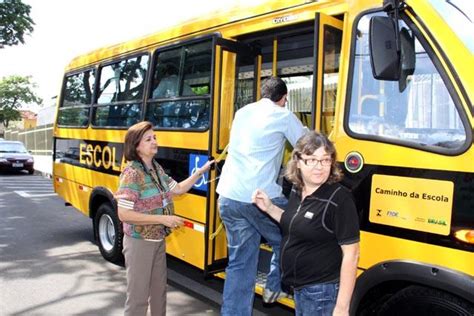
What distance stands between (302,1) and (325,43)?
0.49 meters

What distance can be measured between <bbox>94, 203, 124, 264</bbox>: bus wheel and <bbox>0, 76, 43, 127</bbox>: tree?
64119 millimetres

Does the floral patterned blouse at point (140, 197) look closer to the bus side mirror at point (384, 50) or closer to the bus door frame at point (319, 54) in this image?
the bus door frame at point (319, 54)

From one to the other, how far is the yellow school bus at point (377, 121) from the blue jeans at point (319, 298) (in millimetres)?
623

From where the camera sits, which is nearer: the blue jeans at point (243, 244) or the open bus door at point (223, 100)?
the blue jeans at point (243, 244)

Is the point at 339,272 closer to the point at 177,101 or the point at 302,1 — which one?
the point at 302,1

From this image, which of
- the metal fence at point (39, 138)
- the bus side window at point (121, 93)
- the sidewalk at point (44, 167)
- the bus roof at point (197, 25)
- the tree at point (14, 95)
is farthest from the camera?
the tree at point (14, 95)

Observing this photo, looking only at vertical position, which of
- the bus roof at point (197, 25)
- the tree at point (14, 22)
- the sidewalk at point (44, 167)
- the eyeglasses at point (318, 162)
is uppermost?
the tree at point (14, 22)

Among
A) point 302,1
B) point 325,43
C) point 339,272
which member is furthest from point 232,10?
point 339,272

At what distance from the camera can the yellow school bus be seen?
275 cm

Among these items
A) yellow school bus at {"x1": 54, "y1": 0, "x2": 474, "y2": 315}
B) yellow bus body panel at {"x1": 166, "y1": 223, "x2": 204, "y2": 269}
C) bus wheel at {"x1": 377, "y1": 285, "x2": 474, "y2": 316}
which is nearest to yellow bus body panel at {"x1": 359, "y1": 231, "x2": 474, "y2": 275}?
yellow school bus at {"x1": 54, "y1": 0, "x2": 474, "y2": 315}

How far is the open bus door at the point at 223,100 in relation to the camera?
4.28m

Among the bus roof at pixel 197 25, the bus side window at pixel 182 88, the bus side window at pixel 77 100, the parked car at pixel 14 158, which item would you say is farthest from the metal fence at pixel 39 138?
the bus side window at pixel 182 88

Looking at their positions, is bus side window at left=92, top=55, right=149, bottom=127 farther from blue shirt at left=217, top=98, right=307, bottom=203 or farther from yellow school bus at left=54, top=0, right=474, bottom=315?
blue shirt at left=217, top=98, right=307, bottom=203

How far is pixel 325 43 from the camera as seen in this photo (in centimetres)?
340
